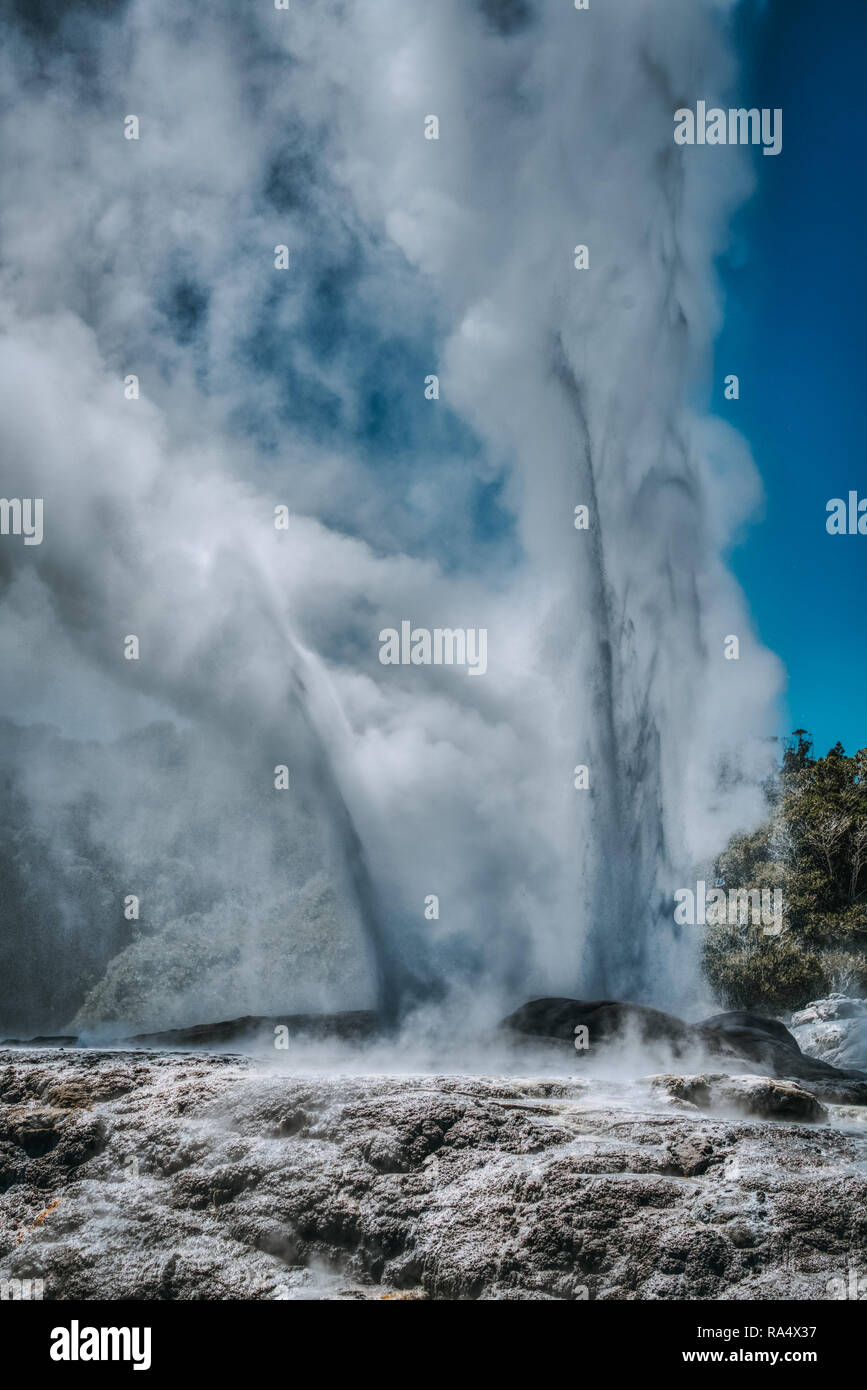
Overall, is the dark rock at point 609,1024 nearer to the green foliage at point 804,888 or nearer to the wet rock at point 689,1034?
the wet rock at point 689,1034

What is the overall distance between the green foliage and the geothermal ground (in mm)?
15210

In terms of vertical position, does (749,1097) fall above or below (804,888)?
below

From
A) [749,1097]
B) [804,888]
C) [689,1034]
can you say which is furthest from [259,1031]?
Answer: [804,888]

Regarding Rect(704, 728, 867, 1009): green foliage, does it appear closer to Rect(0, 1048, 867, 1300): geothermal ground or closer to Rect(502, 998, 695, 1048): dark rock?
Rect(502, 998, 695, 1048): dark rock

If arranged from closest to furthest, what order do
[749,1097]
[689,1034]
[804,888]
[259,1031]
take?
[749,1097] < [689,1034] < [259,1031] < [804,888]

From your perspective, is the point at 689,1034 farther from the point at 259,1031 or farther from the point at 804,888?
the point at 804,888

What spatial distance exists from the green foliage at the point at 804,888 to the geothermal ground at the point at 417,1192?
15.2 metres

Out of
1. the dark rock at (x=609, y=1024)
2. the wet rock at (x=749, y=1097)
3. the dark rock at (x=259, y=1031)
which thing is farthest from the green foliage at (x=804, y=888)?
the wet rock at (x=749, y=1097)

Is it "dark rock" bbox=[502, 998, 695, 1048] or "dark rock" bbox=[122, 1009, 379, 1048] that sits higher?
"dark rock" bbox=[502, 998, 695, 1048]

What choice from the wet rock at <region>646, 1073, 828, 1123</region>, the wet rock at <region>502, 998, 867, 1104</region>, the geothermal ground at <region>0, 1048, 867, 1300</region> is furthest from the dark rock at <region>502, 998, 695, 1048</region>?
the geothermal ground at <region>0, 1048, 867, 1300</region>

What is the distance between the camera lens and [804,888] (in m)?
26.5

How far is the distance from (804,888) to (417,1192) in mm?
21072

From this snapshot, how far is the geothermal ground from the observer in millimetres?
7652

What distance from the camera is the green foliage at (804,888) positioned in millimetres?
24766
